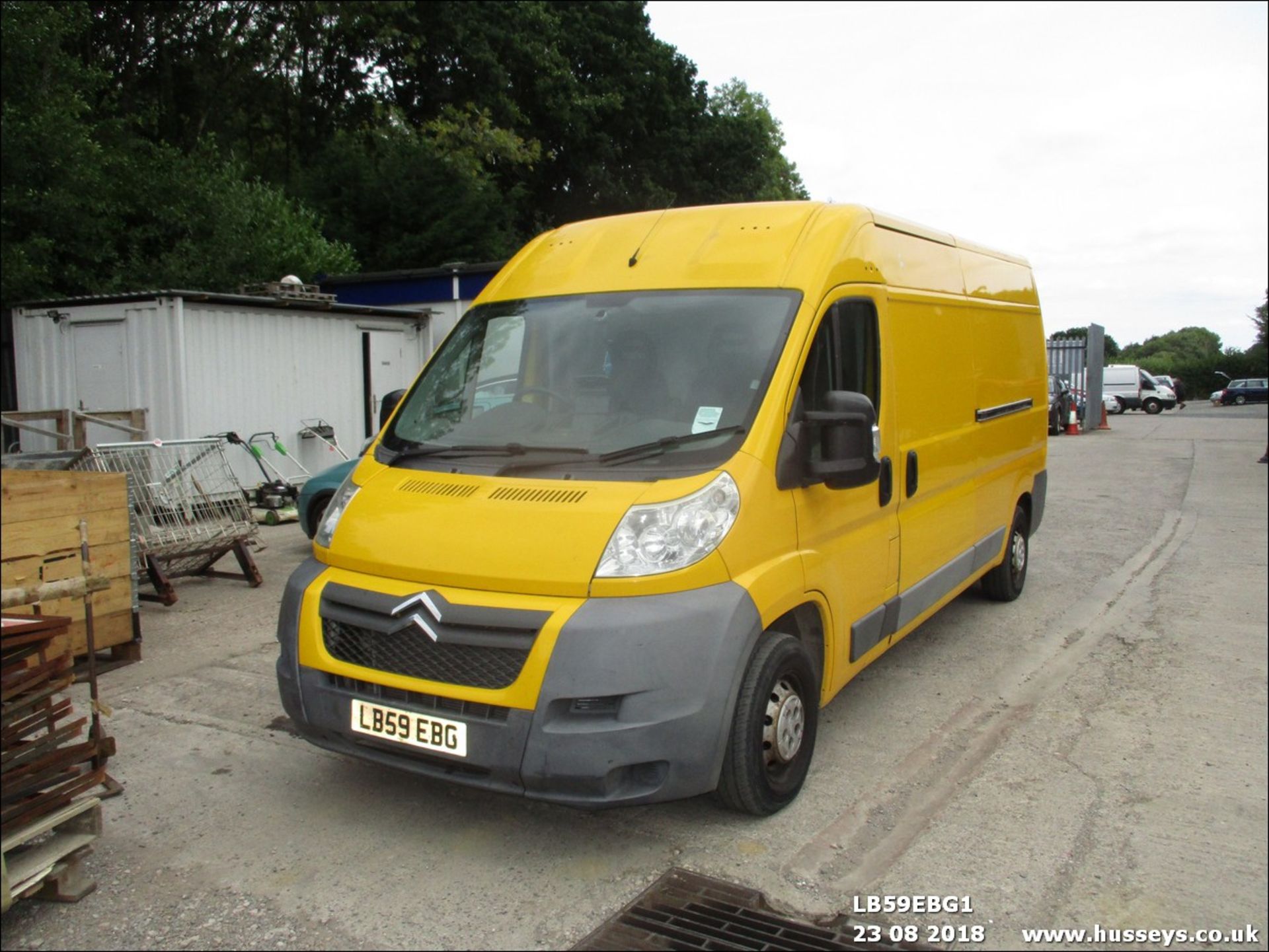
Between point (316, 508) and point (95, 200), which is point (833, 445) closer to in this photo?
point (316, 508)

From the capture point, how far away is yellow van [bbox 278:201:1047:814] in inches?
139

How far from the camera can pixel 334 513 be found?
4352 mm

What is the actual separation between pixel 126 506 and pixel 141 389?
701 cm

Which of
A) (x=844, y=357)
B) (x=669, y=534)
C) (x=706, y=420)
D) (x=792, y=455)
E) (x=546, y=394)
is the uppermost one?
(x=844, y=357)

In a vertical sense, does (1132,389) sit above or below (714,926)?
above

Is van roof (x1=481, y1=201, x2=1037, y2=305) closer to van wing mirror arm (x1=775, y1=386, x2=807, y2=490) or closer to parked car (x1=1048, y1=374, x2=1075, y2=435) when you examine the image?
van wing mirror arm (x1=775, y1=386, x2=807, y2=490)

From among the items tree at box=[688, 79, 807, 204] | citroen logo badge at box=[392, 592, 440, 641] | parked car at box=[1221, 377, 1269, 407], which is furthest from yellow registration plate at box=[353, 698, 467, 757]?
parked car at box=[1221, 377, 1269, 407]

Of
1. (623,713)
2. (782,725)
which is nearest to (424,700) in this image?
(623,713)

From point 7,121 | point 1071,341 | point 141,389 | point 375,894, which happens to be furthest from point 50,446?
point 1071,341

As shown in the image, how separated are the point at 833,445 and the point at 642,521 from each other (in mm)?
892

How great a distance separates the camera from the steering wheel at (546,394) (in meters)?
4.42

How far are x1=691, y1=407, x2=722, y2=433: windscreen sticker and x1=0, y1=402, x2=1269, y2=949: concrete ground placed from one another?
149cm

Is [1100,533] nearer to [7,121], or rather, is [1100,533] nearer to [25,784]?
[25,784]

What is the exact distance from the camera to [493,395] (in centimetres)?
470
